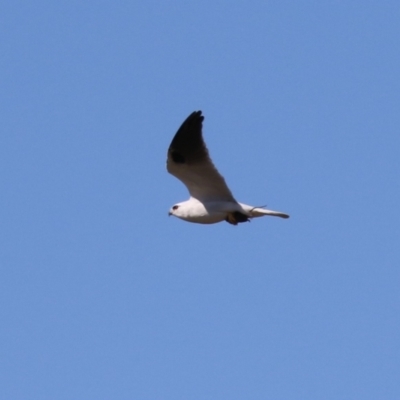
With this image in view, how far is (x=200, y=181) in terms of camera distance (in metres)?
31.2

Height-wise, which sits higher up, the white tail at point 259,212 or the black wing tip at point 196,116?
the black wing tip at point 196,116

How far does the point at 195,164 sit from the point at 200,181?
1.26ft

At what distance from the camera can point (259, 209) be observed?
101ft

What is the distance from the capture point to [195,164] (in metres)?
30.9

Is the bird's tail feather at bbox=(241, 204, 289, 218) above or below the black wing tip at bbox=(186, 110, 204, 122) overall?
below

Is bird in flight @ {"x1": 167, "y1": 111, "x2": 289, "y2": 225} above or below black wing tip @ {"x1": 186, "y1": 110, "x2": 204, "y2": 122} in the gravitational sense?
below

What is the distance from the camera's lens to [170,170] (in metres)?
31.2

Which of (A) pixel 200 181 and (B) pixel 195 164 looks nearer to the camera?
(B) pixel 195 164

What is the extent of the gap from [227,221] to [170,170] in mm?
1084

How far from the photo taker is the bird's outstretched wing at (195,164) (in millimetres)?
30516

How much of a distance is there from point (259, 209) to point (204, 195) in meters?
0.91

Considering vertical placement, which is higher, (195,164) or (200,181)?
(195,164)

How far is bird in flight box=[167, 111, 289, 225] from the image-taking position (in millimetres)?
30578

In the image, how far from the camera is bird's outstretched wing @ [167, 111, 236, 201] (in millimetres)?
30516
